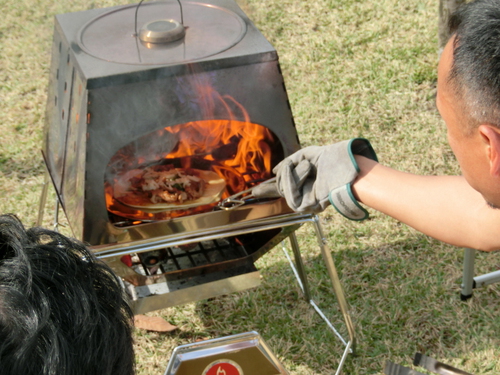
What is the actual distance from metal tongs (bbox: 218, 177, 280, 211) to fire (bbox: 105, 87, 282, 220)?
0.13 metres

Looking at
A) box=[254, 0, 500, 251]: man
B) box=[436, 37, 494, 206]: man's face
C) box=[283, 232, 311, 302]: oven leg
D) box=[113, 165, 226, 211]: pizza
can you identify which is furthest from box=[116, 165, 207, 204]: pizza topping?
box=[436, 37, 494, 206]: man's face

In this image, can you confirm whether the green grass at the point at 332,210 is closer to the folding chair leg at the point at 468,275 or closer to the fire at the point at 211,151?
the folding chair leg at the point at 468,275

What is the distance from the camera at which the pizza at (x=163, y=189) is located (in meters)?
2.00

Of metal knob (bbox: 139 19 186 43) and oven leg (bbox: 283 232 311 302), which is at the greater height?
metal knob (bbox: 139 19 186 43)

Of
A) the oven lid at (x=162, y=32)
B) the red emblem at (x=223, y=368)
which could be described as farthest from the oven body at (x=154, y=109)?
the red emblem at (x=223, y=368)

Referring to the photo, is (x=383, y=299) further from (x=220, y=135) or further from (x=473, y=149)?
(x=473, y=149)

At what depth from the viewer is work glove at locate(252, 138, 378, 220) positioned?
1.61 metres

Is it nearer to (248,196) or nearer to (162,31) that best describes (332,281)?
(248,196)

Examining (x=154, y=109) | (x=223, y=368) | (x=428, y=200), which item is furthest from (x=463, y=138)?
(x=154, y=109)

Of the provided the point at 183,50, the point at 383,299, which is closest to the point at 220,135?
the point at 183,50

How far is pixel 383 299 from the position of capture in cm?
267

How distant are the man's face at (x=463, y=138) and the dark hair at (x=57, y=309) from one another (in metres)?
0.76

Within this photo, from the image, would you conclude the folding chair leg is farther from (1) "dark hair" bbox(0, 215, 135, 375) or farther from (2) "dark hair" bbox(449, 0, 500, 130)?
(1) "dark hair" bbox(0, 215, 135, 375)

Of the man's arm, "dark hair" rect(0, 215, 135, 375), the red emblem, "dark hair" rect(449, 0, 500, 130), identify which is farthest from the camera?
the man's arm
